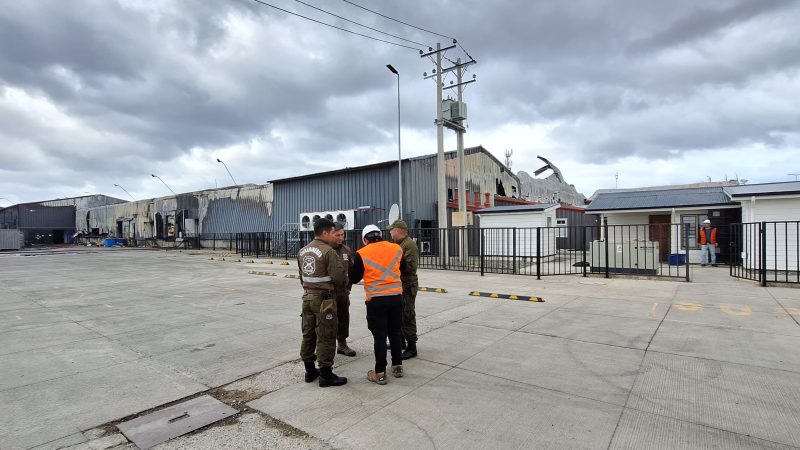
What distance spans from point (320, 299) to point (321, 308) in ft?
0.34

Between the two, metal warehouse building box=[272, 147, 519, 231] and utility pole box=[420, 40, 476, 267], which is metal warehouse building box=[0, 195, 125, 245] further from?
utility pole box=[420, 40, 476, 267]

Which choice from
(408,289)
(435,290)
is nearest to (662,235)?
(435,290)

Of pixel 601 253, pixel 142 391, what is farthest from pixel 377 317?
pixel 601 253

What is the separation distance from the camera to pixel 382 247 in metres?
4.56

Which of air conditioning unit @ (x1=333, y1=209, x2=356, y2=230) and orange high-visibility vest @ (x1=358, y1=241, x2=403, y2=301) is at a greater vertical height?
air conditioning unit @ (x1=333, y1=209, x2=356, y2=230)

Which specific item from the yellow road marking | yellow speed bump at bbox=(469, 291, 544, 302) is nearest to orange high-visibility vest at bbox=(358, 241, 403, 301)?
yellow speed bump at bbox=(469, 291, 544, 302)

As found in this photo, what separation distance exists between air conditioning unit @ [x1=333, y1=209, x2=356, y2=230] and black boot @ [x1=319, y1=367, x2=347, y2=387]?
1994cm

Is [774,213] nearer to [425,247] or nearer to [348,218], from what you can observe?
[425,247]

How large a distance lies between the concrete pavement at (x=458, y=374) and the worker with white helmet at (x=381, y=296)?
0.91 feet

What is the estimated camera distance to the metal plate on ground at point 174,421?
336 centimetres

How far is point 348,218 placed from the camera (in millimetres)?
24484

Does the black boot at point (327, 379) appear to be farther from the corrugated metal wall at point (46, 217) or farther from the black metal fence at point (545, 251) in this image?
A: the corrugated metal wall at point (46, 217)

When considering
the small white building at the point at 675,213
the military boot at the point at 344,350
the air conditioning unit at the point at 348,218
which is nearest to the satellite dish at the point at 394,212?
the air conditioning unit at the point at 348,218

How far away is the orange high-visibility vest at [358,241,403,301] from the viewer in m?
4.45
